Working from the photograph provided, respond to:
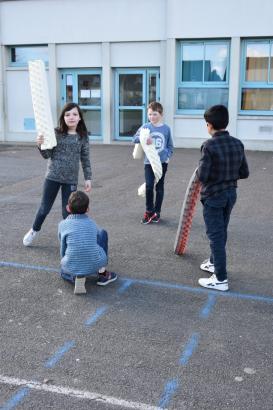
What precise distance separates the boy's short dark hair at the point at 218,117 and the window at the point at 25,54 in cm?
1589

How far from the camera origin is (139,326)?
4.29 m

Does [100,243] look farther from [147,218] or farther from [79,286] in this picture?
[147,218]

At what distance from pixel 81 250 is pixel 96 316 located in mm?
739

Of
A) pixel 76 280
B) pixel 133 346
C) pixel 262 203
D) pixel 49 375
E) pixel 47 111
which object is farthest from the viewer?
pixel 262 203

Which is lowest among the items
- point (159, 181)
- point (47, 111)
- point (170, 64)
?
point (159, 181)

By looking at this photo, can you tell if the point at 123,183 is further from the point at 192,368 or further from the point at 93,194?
the point at 192,368

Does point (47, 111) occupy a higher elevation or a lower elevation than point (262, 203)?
higher

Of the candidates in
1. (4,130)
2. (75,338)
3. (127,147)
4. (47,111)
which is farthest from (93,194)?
(4,130)

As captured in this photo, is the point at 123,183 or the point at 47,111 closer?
the point at 47,111

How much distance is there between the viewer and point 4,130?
2045 cm

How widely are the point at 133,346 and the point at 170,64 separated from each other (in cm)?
1487

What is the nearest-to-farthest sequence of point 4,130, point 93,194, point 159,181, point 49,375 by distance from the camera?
1. point 49,375
2. point 159,181
3. point 93,194
4. point 4,130

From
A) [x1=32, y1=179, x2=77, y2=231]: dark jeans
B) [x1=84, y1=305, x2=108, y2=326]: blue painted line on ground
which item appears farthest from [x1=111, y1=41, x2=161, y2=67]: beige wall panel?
[x1=84, y1=305, x2=108, y2=326]: blue painted line on ground

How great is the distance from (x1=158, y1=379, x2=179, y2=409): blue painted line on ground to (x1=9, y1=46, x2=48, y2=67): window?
17.8 m
